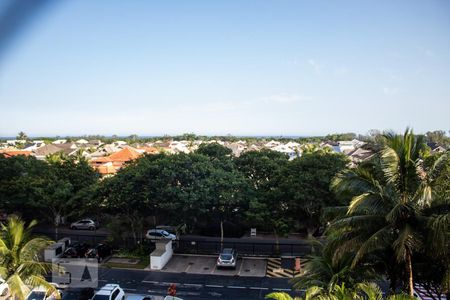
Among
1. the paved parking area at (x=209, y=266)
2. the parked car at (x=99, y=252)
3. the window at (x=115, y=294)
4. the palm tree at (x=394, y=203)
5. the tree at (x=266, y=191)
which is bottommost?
the paved parking area at (x=209, y=266)

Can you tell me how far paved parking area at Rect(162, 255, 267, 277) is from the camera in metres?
20.2

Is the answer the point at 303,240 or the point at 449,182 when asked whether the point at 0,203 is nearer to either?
the point at 303,240

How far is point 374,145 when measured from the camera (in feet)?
34.0

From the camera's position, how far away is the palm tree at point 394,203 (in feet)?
30.1

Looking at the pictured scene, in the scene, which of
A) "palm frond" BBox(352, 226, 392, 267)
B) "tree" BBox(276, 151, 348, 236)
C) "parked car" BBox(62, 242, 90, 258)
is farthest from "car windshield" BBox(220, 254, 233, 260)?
"palm frond" BBox(352, 226, 392, 267)

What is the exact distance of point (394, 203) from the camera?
31.0ft

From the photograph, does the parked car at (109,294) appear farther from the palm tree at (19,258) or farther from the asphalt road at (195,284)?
the palm tree at (19,258)

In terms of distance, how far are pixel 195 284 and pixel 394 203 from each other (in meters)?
12.3

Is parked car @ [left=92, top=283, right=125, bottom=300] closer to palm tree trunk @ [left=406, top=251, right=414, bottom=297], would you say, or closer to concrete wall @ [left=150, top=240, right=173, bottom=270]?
concrete wall @ [left=150, top=240, right=173, bottom=270]

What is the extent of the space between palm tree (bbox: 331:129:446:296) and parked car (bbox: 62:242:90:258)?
17.3 meters

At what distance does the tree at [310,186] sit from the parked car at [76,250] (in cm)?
1268

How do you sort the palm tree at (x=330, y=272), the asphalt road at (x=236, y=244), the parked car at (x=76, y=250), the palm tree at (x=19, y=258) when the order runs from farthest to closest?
the asphalt road at (x=236, y=244) → the parked car at (x=76, y=250) → the palm tree at (x=19, y=258) → the palm tree at (x=330, y=272)

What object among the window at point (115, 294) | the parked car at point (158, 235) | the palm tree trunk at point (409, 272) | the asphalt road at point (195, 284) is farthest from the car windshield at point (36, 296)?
the palm tree trunk at point (409, 272)

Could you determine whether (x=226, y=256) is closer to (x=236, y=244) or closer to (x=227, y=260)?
(x=227, y=260)
